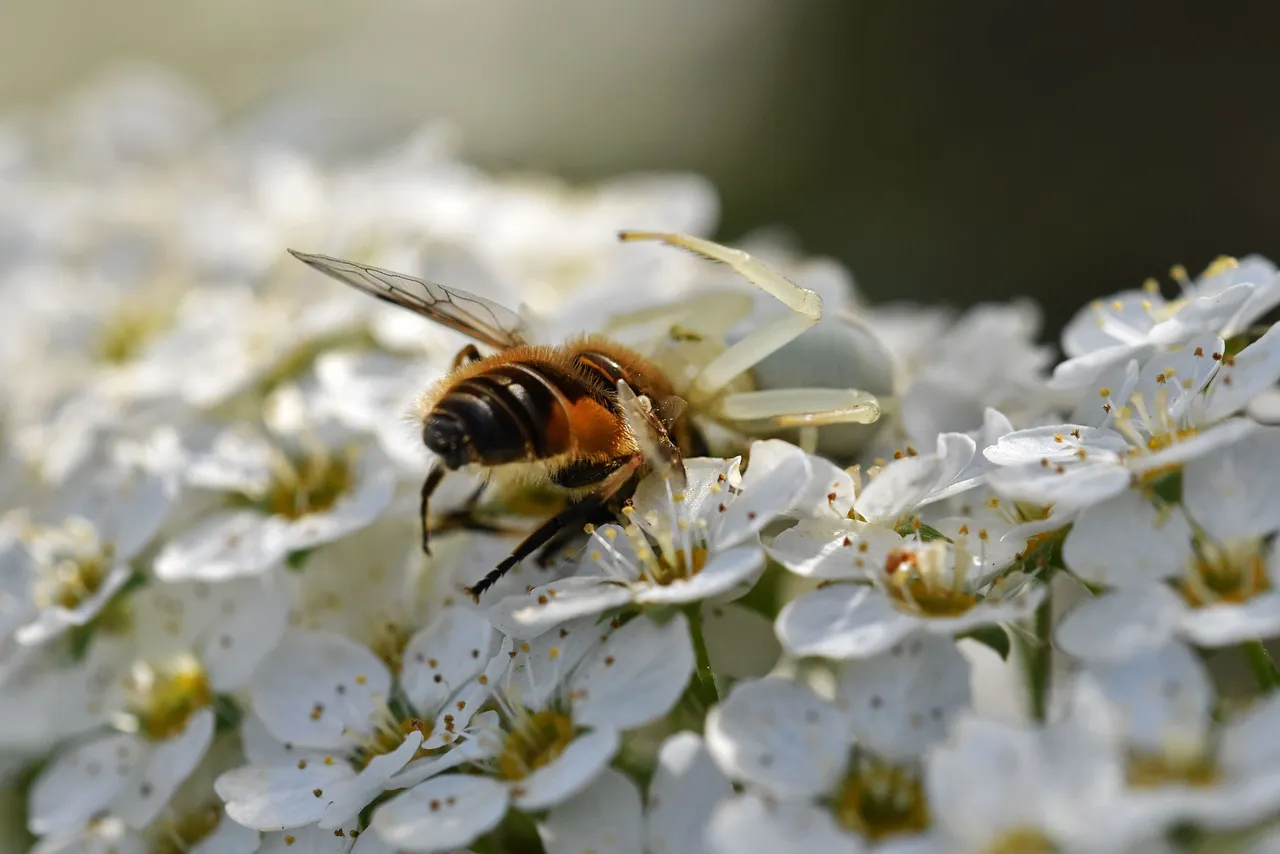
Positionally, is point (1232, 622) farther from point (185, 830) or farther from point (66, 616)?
point (66, 616)

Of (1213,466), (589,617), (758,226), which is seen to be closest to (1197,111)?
(758,226)

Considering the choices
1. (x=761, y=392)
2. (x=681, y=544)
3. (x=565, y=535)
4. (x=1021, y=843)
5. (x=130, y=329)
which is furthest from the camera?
(x=130, y=329)

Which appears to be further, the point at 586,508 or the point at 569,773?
the point at 586,508

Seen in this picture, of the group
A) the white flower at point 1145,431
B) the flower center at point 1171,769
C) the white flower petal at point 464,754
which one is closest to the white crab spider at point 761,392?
the white flower at point 1145,431

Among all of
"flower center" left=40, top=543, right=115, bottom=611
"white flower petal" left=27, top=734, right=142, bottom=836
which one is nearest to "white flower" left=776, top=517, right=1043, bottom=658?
"white flower petal" left=27, top=734, right=142, bottom=836

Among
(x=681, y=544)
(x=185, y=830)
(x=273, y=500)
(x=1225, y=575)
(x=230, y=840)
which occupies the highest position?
(x=1225, y=575)

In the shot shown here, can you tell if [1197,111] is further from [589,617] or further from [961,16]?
[589,617]

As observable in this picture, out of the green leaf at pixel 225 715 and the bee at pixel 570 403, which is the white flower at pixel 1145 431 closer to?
the bee at pixel 570 403

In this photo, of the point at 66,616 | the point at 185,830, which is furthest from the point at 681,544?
the point at 66,616
